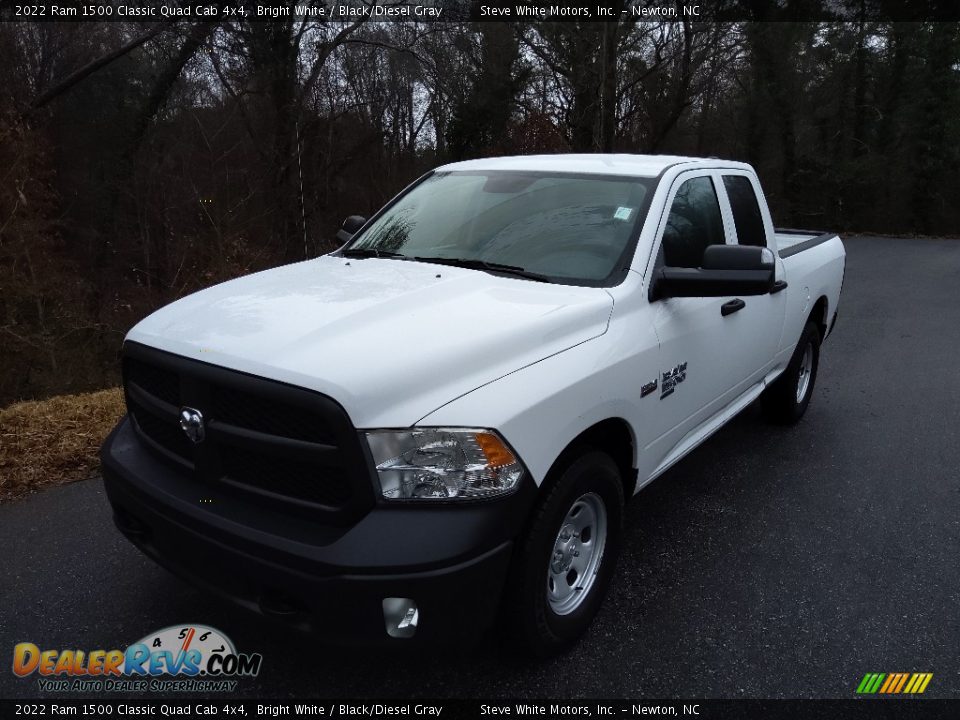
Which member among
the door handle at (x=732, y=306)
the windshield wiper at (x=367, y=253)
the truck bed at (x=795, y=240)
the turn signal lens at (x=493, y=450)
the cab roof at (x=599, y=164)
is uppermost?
the cab roof at (x=599, y=164)

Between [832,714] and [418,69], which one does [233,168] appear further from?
[832,714]

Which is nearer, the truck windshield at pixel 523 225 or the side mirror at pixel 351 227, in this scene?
the truck windshield at pixel 523 225

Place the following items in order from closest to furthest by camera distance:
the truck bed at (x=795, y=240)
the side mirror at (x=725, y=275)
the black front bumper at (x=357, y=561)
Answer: the black front bumper at (x=357, y=561), the side mirror at (x=725, y=275), the truck bed at (x=795, y=240)

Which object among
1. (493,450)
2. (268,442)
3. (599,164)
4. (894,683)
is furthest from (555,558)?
(599,164)

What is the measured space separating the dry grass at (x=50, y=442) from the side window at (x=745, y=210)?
414 cm

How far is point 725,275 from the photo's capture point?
3.24 metres

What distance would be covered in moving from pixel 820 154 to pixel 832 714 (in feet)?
108

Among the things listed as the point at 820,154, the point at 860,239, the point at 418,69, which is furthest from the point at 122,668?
the point at 820,154

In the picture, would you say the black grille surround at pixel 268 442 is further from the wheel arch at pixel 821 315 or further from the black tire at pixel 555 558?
the wheel arch at pixel 821 315

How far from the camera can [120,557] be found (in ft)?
11.8

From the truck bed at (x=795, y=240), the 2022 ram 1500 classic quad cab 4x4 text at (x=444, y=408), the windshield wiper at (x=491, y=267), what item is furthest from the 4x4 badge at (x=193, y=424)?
the truck bed at (x=795, y=240)

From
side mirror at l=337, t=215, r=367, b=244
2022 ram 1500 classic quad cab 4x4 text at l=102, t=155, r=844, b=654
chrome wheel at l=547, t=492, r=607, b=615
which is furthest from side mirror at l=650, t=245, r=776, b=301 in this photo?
side mirror at l=337, t=215, r=367, b=244

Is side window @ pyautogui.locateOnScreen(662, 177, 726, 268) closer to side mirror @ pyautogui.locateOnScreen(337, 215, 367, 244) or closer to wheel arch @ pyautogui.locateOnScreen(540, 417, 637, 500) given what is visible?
wheel arch @ pyautogui.locateOnScreen(540, 417, 637, 500)

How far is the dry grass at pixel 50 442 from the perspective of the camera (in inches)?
172
